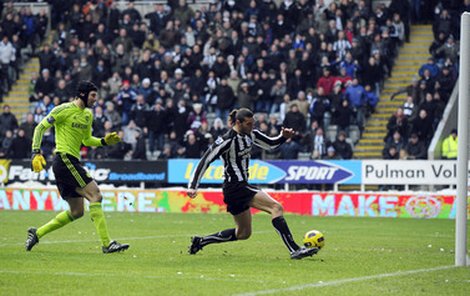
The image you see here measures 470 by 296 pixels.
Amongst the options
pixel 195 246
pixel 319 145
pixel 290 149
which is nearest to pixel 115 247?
pixel 195 246

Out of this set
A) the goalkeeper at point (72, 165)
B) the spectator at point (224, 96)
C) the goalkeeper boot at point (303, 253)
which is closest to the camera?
the goalkeeper boot at point (303, 253)

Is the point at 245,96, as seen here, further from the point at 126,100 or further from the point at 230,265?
the point at 230,265

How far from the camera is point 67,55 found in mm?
33281

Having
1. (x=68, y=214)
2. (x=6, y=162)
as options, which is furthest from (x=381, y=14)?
(x=68, y=214)

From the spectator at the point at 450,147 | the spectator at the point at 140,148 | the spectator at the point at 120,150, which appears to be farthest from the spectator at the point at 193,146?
the spectator at the point at 450,147

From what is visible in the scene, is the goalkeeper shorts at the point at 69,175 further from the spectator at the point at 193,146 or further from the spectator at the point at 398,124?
the spectator at the point at 398,124

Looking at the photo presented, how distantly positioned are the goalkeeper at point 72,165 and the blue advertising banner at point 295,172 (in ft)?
38.3

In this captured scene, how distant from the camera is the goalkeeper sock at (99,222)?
14.1m

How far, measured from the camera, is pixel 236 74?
2972 cm

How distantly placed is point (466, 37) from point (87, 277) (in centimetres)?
531

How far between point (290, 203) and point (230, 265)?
13385 millimetres

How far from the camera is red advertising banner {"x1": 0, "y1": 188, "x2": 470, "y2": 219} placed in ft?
81.4

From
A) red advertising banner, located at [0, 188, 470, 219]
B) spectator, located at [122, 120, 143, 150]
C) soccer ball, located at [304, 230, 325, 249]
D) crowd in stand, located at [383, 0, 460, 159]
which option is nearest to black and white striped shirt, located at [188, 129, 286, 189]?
soccer ball, located at [304, 230, 325, 249]

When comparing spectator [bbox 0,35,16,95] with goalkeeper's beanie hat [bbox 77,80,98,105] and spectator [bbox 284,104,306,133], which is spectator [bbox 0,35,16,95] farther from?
goalkeeper's beanie hat [bbox 77,80,98,105]
